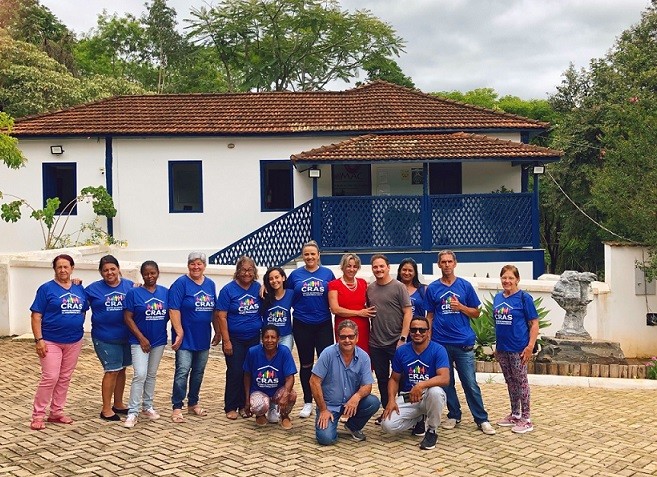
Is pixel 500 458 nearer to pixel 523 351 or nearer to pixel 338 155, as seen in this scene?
pixel 523 351

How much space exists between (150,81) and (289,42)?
12.0 m

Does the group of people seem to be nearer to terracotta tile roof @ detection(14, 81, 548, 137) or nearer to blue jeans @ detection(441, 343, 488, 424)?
blue jeans @ detection(441, 343, 488, 424)

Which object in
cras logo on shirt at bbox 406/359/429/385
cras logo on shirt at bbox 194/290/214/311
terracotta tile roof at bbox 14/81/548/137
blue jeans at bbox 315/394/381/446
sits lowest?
blue jeans at bbox 315/394/381/446

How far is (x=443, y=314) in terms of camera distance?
6758mm

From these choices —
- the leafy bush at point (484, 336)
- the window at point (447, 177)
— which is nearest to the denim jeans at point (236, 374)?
the leafy bush at point (484, 336)

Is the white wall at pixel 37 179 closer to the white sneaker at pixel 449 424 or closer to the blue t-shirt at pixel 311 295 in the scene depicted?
the blue t-shirt at pixel 311 295

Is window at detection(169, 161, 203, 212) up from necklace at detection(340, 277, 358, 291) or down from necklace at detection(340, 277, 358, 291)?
up

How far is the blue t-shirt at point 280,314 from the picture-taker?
6949 mm

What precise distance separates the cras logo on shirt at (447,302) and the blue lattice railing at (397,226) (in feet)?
30.4

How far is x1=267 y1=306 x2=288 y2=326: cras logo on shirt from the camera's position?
6945 mm

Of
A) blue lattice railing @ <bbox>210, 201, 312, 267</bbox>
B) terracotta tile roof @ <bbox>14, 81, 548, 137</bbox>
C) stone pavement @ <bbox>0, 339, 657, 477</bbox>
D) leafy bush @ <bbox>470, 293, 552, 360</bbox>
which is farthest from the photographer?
terracotta tile roof @ <bbox>14, 81, 548, 137</bbox>

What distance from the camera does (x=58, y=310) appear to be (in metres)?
6.78

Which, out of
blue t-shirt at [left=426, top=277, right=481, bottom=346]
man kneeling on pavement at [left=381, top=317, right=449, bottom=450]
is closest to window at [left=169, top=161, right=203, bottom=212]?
blue t-shirt at [left=426, top=277, right=481, bottom=346]

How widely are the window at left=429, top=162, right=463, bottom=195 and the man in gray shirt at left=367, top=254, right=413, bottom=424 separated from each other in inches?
473
